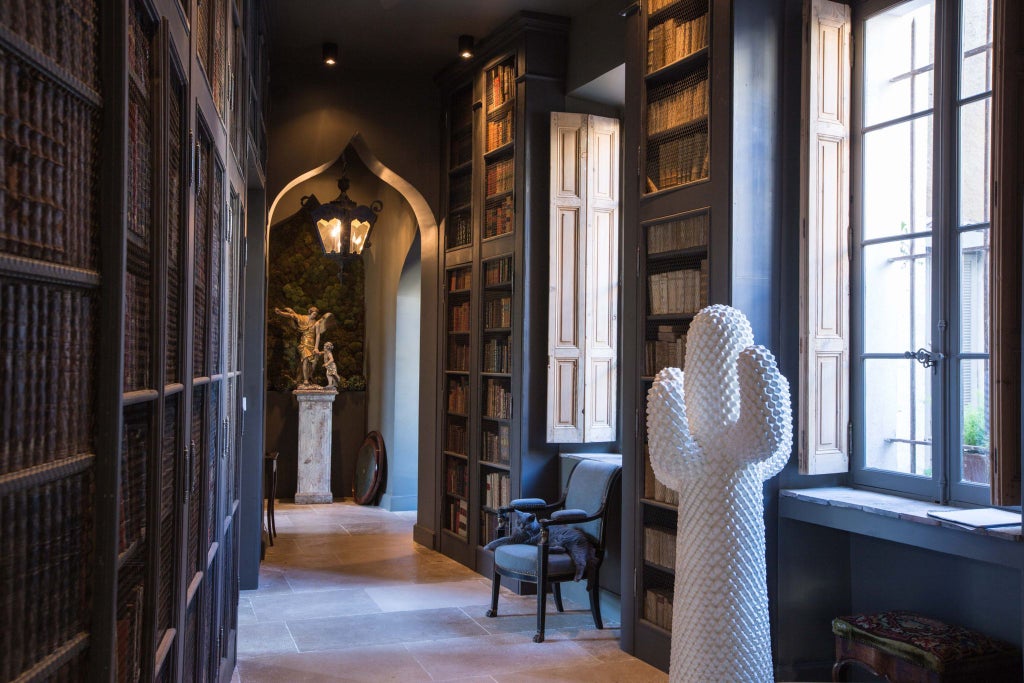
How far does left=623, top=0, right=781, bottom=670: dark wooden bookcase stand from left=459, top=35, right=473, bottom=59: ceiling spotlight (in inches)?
76.4

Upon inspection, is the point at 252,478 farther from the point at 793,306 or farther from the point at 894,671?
the point at 894,671

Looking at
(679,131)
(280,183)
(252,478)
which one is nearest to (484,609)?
(252,478)

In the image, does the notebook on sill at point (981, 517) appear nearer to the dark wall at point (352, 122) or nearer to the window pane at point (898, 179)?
the window pane at point (898, 179)

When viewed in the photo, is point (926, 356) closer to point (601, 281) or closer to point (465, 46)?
point (601, 281)

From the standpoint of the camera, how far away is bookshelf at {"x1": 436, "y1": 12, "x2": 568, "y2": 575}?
6109 millimetres

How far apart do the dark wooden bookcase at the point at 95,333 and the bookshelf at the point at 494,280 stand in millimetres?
4016

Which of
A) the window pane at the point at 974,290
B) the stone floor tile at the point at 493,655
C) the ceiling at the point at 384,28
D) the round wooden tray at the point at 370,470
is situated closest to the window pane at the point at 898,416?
the window pane at the point at 974,290

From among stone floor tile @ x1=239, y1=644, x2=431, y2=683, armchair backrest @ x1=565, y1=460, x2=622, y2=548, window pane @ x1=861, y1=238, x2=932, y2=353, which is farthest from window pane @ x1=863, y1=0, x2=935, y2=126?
stone floor tile @ x1=239, y1=644, x2=431, y2=683

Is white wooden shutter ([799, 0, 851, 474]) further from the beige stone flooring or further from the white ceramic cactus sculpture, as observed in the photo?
the beige stone flooring

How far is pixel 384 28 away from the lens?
21.1 ft

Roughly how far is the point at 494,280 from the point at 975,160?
3.64m

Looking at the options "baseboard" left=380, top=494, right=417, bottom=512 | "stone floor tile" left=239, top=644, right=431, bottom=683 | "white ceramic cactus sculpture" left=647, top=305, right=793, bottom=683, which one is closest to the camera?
"white ceramic cactus sculpture" left=647, top=305, right=793, bottom=683

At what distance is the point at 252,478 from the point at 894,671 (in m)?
4.39

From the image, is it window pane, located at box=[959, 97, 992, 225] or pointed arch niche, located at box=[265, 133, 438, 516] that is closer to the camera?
window pane, located at box=[959, 97, 992, 225]
